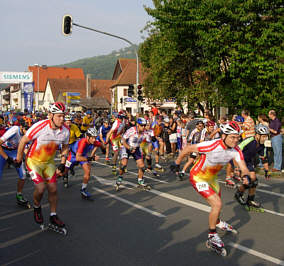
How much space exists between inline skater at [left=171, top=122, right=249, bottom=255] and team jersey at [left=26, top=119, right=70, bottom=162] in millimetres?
2275

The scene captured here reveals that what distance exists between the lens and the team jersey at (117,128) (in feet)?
42.9

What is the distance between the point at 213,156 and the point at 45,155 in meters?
2.88

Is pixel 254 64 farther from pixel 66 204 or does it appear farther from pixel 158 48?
pixel 66 204

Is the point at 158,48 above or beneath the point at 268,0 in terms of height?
beneath

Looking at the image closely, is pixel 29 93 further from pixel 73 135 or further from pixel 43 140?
pixel 43 140

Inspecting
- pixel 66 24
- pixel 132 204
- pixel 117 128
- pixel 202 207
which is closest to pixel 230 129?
pixel 202 207

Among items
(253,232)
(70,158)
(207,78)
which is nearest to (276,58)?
(207,78)

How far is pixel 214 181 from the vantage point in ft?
19.3

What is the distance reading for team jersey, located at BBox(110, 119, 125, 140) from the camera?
514 inches

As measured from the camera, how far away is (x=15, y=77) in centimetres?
6406

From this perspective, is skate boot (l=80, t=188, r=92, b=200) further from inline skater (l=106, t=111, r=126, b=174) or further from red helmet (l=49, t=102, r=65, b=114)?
inline skater (l=106, t=111, r=126, b=174)

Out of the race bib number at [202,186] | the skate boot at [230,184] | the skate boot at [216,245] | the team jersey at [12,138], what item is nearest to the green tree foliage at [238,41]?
the skate boot at [230,184]

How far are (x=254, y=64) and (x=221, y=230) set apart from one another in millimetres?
12379

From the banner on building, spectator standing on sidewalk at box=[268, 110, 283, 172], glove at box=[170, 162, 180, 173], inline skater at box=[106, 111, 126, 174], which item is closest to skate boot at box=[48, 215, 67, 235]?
glove at box=[170, 162, 180, 173]
